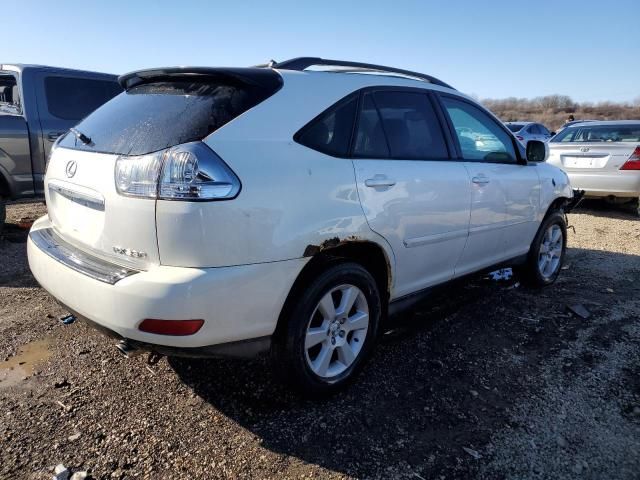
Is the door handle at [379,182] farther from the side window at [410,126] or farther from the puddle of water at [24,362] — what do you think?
the puddle of water at [24,362]

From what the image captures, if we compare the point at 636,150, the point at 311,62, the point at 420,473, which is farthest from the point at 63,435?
the point at 636,150

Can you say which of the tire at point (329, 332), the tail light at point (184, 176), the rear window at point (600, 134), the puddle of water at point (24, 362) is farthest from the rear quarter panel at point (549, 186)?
the rear window at point (600, 134)

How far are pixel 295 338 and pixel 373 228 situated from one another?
0.75 metres

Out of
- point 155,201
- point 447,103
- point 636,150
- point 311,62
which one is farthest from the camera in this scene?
point 636,150

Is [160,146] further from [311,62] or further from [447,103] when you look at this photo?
[447,103]

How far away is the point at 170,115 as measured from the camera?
7.67 feet

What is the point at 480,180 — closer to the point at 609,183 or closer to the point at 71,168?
the point at 71,168

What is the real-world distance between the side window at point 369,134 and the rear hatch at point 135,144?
579 millimetres

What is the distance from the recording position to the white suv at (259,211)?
2.11 meters

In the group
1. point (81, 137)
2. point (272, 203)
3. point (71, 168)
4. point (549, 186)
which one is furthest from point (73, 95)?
point (549, 186)

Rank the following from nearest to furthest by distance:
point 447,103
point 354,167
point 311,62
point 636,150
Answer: point 354,167
point 311,62
point 447,103
point 636,150

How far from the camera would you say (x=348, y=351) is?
2818mm

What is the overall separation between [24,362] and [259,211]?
198cm

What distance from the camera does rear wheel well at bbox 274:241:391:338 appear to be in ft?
8.14
